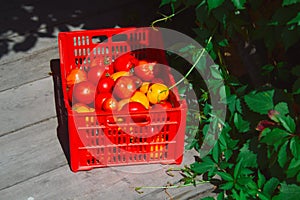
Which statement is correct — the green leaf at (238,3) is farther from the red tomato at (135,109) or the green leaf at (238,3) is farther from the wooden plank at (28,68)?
the wooden plank at (28,68)

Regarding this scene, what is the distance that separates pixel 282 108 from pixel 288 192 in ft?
1.29

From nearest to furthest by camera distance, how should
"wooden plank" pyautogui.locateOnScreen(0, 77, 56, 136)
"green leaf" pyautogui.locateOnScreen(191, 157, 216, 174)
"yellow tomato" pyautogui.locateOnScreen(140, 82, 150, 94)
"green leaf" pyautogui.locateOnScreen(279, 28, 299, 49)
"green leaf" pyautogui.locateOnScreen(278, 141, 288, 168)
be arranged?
"green leaf" pyautogui.locateOnScreen(279, 28, 299, 49) < "green leaf" pyautogui.locateOnScreen(278, 141, 288, 168) < "green leaf" pyautogui.locateOnScreen(191, 157, 216, 174) < "yellow tomato" pyautogui.locateOnScreen(140, 82, 150, 94) < "wooden plank" pyautogui.locateOnScreen(0, 77, 56, 136)

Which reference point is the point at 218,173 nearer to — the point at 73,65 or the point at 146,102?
the point at 146,102

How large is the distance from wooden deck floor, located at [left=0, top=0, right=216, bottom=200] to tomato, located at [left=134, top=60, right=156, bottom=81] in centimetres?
47

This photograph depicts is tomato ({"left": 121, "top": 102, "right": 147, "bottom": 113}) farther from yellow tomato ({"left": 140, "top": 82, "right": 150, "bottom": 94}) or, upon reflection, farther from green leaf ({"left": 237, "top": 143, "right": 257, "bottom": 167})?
green leaf ({"left": 237, "top": 143, "right": 257, "bottom": 167})

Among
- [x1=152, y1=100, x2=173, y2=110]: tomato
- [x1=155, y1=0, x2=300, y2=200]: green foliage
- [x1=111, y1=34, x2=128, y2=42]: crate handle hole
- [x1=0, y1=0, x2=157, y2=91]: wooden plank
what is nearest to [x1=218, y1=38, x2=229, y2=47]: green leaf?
[x1=155, y1=0, x2=300, y2=200]: green foliage

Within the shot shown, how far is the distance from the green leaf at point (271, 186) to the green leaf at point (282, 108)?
12.8 inches

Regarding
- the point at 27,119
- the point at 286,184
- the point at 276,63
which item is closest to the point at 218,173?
the point at 286,184

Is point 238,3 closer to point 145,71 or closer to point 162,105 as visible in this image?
point 162,105

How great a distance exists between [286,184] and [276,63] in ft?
2.09

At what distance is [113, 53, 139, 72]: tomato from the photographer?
11.7 feet

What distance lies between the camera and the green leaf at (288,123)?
290 centimetres

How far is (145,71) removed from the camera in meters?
3.49

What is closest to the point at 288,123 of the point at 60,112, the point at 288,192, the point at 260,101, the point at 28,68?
the point at 260,101
